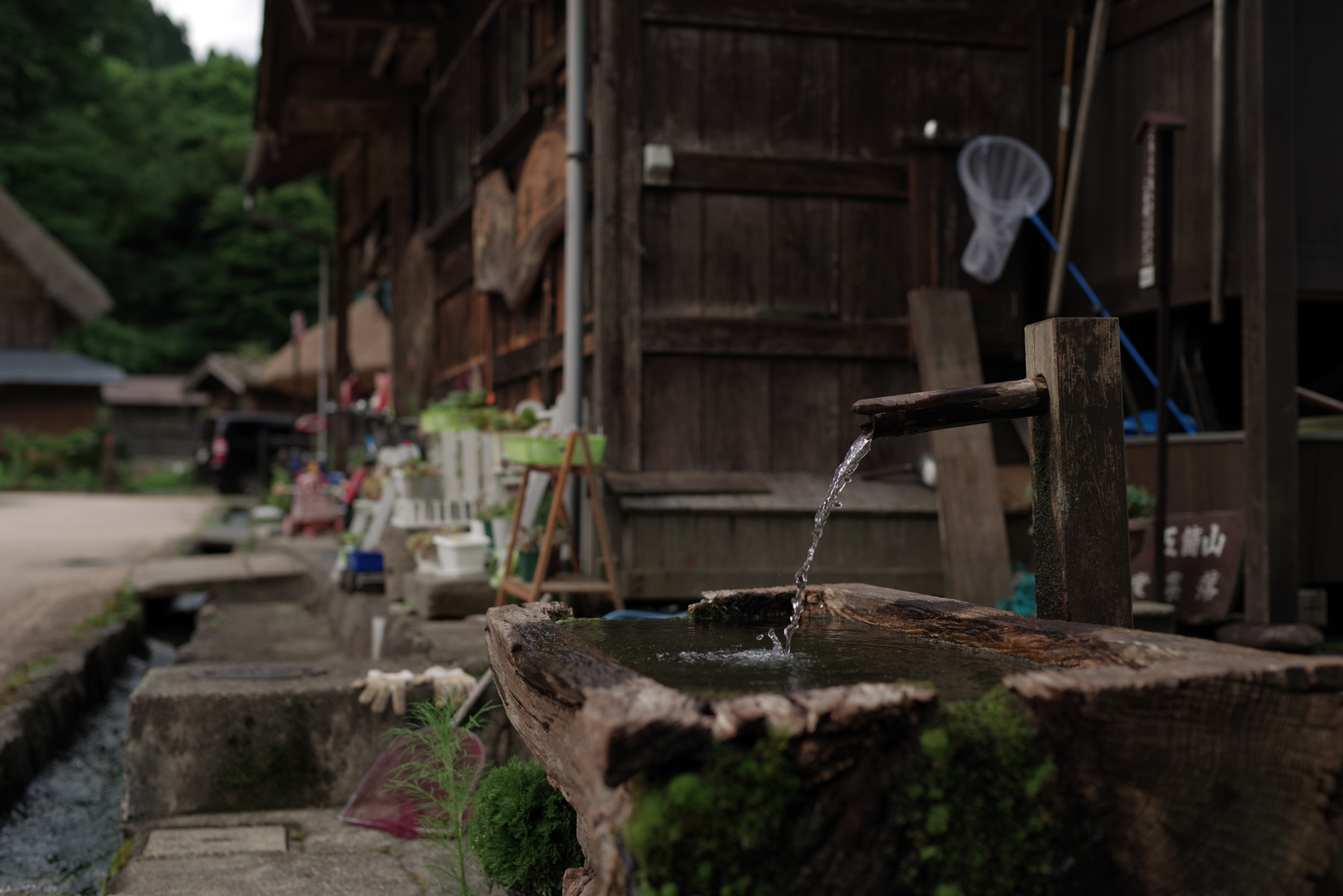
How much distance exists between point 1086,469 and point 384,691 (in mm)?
2473

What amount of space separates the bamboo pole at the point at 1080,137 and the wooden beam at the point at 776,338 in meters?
0.85

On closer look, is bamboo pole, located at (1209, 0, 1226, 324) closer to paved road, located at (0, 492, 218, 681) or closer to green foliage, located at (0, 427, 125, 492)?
paved road, located at (0, 492, 218, 681)

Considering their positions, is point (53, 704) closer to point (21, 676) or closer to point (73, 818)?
point (21, 676)

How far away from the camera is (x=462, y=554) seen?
5.55 metres

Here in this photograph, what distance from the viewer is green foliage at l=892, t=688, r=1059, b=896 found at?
152cm

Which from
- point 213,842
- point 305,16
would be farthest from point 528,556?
point 305,16

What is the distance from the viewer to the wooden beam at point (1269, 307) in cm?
458

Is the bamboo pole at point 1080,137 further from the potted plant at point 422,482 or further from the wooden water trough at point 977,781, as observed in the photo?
the wooden water trough at point 977,781

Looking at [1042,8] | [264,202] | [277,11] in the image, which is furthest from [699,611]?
[264,202]

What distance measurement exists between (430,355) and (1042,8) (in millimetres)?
6628

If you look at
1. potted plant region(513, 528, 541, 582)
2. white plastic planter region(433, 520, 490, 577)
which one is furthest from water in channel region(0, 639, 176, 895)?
potted plant region(513, 528, 541, 582)

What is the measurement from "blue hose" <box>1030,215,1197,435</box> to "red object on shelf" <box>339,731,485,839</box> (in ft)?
13.4

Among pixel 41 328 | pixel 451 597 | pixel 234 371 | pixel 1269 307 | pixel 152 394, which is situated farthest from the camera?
pixel 152 394

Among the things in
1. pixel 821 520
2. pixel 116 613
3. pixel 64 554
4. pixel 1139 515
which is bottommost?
pixel 116 613
